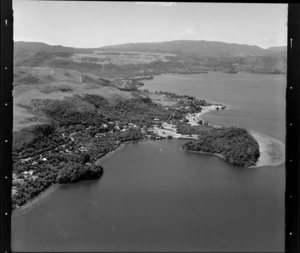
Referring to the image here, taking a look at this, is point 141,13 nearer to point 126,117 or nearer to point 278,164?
point 126,117

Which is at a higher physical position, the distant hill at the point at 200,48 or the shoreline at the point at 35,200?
the distant hill at the point at 200,48

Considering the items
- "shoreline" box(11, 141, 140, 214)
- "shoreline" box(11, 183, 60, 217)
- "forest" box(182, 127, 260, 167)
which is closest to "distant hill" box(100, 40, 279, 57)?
"forest" box(182, 127, 260, 167)

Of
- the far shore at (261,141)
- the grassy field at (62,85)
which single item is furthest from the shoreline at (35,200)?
the far shore at (261,141)

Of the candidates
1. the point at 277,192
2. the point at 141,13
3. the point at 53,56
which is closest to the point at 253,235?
the point at 277,192

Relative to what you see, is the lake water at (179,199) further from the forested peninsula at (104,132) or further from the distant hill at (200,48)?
the distant hill at (200,48)

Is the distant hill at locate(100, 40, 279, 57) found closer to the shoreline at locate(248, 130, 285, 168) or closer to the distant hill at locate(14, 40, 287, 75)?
the distant hill at locate(14, 40, 287, 75)
